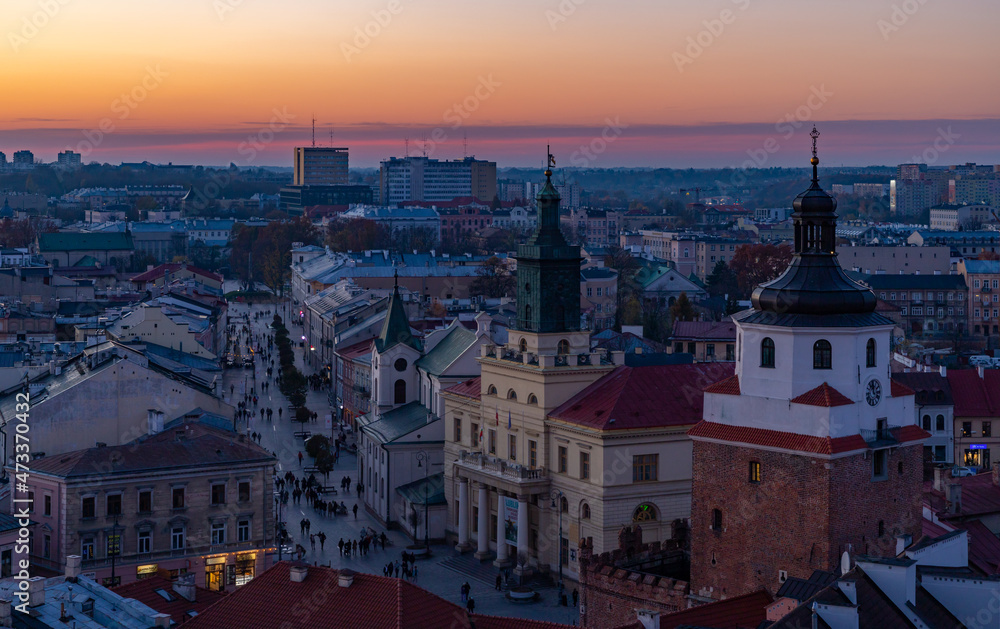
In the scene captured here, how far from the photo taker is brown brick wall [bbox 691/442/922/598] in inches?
1417

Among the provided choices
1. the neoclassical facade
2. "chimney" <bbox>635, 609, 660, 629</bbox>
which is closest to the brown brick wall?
"chimney" <bbox>635, 609, 660, 629</bbox>

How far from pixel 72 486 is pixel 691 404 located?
19.4 m

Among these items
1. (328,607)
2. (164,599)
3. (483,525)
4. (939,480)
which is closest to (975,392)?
(939,480)

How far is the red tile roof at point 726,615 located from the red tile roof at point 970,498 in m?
11.8

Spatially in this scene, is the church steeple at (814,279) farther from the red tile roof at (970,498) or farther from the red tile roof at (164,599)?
the red tile roof at (164,599)

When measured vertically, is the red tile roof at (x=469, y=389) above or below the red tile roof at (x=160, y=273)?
below

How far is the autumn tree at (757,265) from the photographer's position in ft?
452

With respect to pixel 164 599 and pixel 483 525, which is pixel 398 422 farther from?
pixel 164 599

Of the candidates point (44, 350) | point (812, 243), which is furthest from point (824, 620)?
point (44, 350)

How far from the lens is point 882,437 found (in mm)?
37000

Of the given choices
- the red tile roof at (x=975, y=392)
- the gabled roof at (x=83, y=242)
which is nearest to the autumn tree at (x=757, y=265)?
the red tile roof at (x=975, y=392)

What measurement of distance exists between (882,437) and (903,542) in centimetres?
343

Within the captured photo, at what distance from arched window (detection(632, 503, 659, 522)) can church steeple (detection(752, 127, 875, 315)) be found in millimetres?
15610

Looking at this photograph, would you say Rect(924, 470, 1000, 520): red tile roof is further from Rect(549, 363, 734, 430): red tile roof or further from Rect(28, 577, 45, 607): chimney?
Rect(28, 577, 45, 607): chimney
